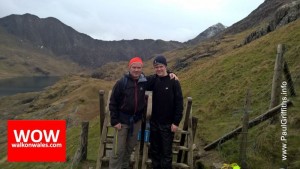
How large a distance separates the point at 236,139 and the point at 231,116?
468cm

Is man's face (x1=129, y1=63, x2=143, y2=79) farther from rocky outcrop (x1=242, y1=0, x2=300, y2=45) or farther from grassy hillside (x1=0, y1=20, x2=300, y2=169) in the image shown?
rocky outcrop (x1=242, y1=0, x2=300, y2=45)

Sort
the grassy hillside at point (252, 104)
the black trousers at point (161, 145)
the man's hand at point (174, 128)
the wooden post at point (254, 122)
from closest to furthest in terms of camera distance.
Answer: the man's hand at point (174, 128) < the black trousers at point (161, 145) < the grassy hillside at point (252, 104) < the wooden post at point (254, 122)

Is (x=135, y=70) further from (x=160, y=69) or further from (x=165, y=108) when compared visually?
(x=165, y=108)

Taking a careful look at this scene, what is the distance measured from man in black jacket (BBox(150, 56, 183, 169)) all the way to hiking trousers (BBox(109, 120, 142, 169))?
1.85ft

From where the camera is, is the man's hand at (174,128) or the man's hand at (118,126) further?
the man's hand at (174,128)

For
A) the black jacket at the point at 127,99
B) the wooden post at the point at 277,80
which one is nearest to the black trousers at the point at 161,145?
the black jacket at the point at 127,99

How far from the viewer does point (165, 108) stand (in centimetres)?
1026

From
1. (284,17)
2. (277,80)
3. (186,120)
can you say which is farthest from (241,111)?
(284,17)

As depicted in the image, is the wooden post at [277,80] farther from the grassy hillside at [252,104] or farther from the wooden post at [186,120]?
the wooden post at [186,120]

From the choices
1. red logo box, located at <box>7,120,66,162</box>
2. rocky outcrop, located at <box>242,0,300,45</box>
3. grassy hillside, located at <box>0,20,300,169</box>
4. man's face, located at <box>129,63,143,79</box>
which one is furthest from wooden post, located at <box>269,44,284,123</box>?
rocky outcrop, located at <box>242,0,300,45</box>

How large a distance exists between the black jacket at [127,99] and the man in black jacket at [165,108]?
0.46 m

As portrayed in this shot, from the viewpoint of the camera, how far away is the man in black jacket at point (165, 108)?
1019cm

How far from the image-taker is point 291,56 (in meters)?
22.6

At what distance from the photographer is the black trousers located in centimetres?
1032
